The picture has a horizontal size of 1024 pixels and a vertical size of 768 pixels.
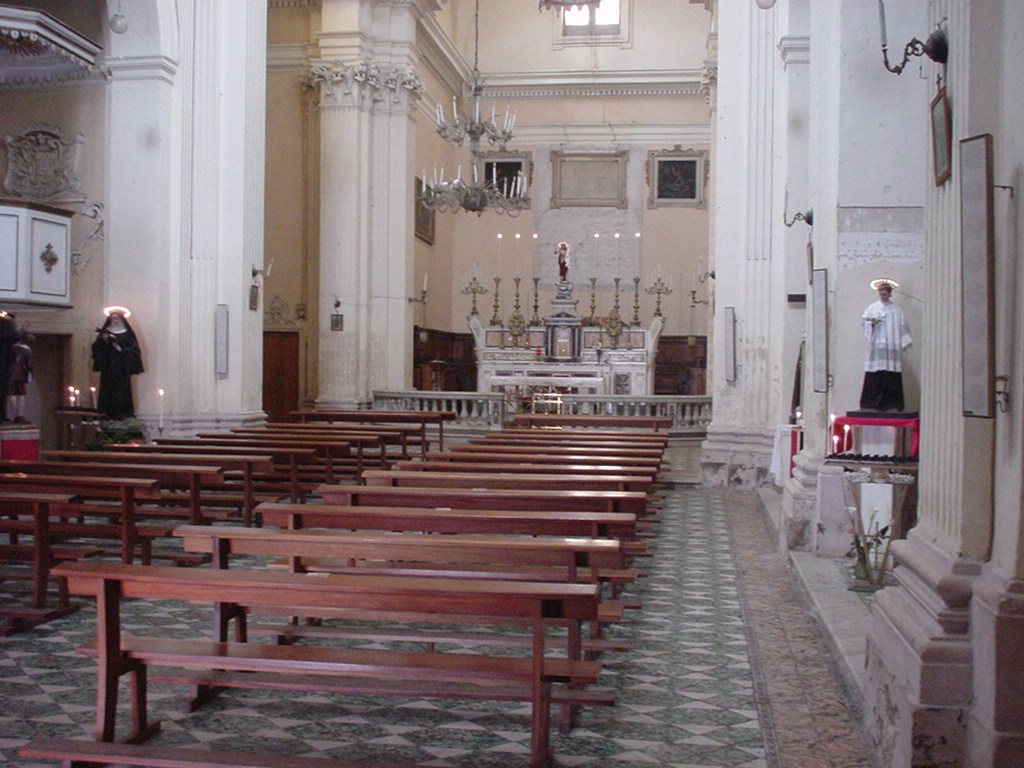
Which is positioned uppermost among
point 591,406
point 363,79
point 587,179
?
point 363,79

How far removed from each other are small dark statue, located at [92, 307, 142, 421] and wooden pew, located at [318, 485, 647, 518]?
24.0 feet

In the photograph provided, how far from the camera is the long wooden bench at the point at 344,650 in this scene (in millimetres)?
3361

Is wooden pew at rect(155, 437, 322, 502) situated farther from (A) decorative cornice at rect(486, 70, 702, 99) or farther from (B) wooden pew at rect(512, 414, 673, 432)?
(A) decorative cornice at rect(486, 70, 702, 99)

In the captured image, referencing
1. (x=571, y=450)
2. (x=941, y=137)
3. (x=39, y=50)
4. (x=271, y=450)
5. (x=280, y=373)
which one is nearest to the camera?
(x=941, y=137)

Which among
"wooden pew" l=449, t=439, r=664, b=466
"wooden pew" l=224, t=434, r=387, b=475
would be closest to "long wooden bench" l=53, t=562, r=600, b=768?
"wooden pew" l=449, t=439, r=664, b=466

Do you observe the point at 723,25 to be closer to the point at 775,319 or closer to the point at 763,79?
the point at 763,79

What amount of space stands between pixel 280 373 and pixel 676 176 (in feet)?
36.2

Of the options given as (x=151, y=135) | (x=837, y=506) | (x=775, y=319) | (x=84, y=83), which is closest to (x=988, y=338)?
(x=837, y=506)

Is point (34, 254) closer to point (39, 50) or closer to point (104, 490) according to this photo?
point (39, 50)

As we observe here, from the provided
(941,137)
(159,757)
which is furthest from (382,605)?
(941,137)

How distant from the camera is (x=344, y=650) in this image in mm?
3750

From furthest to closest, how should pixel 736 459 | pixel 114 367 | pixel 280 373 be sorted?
pixel 280 373, pixel 736 459, pixel 114 367

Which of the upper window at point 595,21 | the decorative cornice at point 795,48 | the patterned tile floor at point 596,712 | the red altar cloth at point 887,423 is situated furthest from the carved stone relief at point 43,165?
the upper window at point 595,21

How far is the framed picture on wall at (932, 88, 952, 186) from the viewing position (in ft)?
11.7
